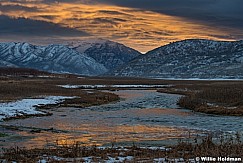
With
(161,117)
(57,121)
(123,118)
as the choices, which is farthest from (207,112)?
(57,121)

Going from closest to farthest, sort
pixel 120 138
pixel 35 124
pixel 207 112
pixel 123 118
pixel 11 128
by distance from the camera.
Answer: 1. pixel 120 138
2. pixel 11 128
3. pixel 35 124
4. pixel 123 118
5. pixel 207 112

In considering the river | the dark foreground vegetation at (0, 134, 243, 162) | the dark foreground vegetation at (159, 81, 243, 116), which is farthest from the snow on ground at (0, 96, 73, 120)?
the dark foreground vegetation at (159, 81, 243, 116)

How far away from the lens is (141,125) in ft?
106

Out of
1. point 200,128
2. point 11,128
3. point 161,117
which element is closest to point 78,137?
point 11,128

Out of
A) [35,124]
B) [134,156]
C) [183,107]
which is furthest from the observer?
[183,107]

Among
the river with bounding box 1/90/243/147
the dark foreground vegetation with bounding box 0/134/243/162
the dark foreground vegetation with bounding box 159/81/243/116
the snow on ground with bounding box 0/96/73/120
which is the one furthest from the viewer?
the dark foreground vegetation with bounding box 159/81/243/116

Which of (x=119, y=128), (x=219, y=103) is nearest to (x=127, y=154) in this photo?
(x=119, y=128)

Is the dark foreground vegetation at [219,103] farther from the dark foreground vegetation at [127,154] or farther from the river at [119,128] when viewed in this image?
the dark foreground vegetation at [127,154]

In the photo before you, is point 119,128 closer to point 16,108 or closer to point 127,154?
point 127,154

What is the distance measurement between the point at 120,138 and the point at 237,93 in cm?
3097

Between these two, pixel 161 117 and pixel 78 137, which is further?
pixel 161 117

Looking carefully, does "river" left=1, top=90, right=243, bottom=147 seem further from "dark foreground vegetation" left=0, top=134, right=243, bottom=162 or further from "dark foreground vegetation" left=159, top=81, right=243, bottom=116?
"dark foreground vegetation" left=0, top=134, right=243, bottom=162

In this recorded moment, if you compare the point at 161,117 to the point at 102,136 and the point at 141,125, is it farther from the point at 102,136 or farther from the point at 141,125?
the point at 102,136

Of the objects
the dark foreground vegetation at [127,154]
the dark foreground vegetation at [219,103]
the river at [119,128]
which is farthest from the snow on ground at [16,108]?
the dark foreground vegetation at [219,103]
